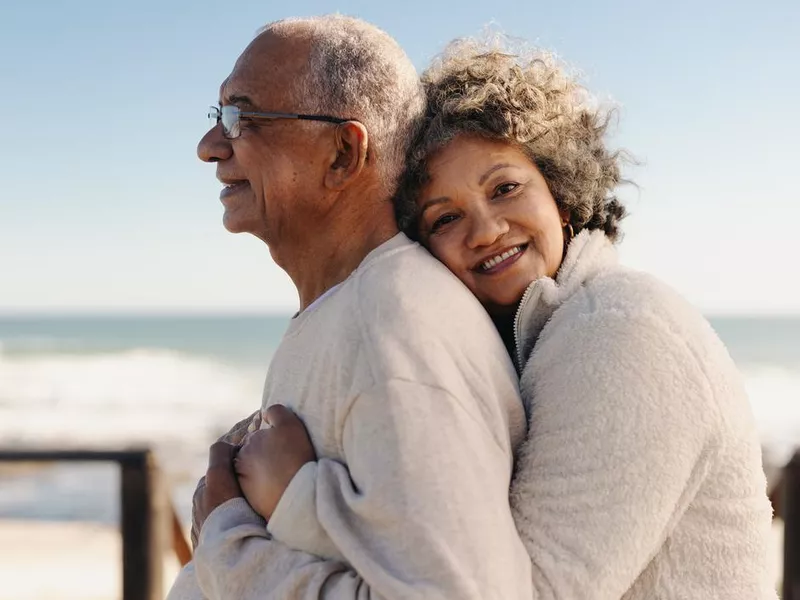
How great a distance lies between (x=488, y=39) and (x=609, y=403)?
0.98m

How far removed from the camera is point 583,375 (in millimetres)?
1379

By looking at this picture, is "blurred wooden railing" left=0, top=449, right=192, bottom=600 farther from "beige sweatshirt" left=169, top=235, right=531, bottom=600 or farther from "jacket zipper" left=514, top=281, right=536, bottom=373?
"jacket zipper" left=514, top=281, right=536, bottom=373

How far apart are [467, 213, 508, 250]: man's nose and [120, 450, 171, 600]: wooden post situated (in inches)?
91.5

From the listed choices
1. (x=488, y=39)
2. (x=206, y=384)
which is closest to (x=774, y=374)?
(x=206, y=384)

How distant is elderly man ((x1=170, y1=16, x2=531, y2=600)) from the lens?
1222 millimetres

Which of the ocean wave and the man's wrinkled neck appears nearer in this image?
the man's wrinkled neck

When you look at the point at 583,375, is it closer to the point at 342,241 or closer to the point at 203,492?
the point at 342,241

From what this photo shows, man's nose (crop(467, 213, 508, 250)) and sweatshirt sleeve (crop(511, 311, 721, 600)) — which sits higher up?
man's nose (crop(467, 213, 508, 250))

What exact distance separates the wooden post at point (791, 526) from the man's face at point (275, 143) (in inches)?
104

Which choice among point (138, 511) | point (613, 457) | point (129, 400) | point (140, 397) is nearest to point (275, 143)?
point (613, 457)

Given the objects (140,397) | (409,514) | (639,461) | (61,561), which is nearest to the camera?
(409,514)

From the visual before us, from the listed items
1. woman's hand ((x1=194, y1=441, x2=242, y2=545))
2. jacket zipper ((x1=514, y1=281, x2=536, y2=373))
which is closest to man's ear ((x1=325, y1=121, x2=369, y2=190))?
jacket zipper ((x1=514, y1=281, x2=536, y2=373))

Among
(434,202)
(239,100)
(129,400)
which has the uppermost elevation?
(129,400)

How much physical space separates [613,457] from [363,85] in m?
0.86
